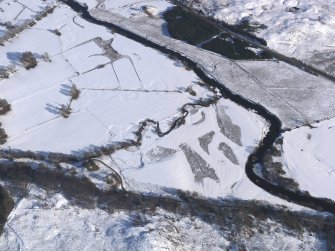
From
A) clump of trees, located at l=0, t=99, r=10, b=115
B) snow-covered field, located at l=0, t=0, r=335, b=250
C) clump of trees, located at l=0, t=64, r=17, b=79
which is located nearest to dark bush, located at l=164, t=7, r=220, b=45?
snow-covered field, located at l=0, t=0, r=335, b=250

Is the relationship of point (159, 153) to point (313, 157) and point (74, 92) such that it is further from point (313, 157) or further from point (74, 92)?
point (313, 157)

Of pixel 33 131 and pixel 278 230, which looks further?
pixel 33 131

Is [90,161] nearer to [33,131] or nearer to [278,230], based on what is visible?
[33,131]

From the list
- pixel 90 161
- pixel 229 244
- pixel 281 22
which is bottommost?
pixel 229 244

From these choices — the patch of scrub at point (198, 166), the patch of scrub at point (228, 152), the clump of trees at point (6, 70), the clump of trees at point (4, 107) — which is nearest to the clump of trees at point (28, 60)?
the clump of trees at point (6, 70)

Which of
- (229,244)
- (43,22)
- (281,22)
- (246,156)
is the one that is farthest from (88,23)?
(229,244)
